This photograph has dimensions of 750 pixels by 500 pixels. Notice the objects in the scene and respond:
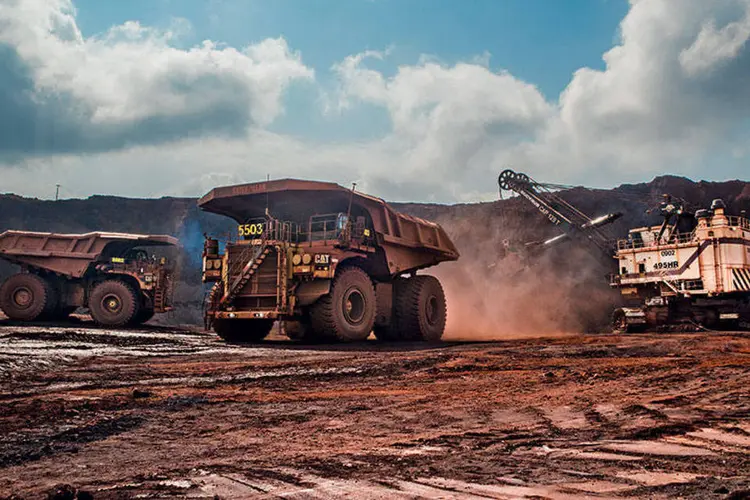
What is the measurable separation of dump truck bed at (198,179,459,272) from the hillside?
7358 millimetres

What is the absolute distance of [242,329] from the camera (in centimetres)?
1419

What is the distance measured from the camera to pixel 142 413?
480 cm

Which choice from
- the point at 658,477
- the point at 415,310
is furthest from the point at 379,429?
the point at 415,310

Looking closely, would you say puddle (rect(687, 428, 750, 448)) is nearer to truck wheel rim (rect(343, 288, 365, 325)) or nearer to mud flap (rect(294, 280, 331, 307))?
mud flap (rect(294, 280, 331, 307))

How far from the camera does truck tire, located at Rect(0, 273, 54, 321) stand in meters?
18.9

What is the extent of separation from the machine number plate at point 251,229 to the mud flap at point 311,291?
5.56 ft

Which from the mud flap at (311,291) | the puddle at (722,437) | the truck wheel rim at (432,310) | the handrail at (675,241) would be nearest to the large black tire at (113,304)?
the mud flap at (311,291)

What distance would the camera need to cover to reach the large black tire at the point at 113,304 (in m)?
18.7

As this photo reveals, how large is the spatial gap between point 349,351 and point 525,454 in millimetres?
7634

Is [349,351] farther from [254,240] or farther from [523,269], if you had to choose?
[523,269]

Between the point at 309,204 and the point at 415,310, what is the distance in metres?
3.85

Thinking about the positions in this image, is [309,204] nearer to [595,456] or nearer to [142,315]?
[142,315]

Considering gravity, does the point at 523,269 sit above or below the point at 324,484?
above

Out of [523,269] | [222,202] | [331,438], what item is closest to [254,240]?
[222,202]
